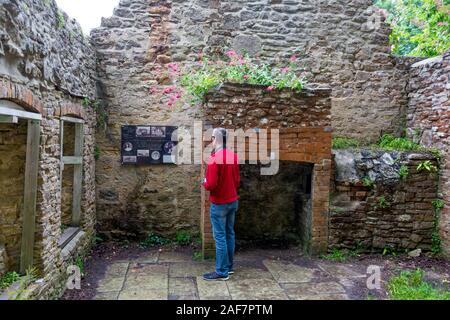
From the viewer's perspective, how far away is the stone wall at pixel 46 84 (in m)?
2.95

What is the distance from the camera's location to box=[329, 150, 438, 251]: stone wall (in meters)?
5.35

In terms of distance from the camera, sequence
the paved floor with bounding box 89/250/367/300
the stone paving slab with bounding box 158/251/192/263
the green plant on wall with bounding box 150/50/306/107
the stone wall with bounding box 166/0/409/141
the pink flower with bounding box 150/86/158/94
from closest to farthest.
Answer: the paved floor with bounding box 89/250/367/300, the green plant on wall with bounding box 150/50/306/107, the stone paving slab with bounding box 158/251/192/263, the pink flower with bounding box 150/86/158/94, the stone wall with bounding box 166/0/409/141

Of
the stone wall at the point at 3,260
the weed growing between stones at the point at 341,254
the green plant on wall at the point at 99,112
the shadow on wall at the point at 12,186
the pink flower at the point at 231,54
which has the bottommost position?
the weed growing between stones at the point at 341,254

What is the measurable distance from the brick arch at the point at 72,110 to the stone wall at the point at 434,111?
17.5ft

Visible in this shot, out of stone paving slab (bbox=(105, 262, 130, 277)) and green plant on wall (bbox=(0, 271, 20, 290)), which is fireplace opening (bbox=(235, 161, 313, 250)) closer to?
stone paving slab (bbox=(105, 262, 130, 277))

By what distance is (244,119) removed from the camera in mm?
5066

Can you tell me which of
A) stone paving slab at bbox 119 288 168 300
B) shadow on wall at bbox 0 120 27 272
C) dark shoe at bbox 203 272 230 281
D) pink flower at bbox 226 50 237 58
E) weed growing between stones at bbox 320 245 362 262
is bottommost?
stone paving slab at bbox 119 288 168 300

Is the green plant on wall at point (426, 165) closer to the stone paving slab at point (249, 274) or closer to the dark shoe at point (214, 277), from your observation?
the stone paving slab at point (249, 274)

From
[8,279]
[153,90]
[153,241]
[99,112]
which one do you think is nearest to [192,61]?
[153,90]

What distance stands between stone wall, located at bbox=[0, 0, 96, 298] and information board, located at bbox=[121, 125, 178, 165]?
3.60ft

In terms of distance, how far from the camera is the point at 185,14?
6285mm

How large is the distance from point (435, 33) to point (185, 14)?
18.5 feet

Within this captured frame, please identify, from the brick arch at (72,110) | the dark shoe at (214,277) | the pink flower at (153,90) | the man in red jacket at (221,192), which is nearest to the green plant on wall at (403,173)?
the man in red jacket at (221,192)

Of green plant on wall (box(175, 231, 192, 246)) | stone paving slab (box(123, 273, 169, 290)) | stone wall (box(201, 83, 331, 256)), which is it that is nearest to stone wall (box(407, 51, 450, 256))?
stone wall (box(201, 83, 331, 256))
